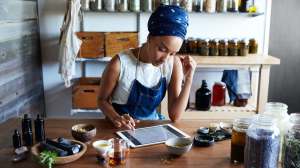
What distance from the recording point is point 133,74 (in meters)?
1.76

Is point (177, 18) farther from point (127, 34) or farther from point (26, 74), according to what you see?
point (26, 74)

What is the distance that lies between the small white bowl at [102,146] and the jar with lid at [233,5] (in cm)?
242

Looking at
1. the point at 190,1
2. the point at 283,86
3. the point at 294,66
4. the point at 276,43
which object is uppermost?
the point at 190,1

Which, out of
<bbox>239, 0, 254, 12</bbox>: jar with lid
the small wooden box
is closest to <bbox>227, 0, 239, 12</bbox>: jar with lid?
<bbox>239, 0, 254, 12</bbox>: jar with lid

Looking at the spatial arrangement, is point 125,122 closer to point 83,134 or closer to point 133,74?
point 83,134

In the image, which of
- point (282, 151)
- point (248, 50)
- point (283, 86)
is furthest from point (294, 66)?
point (282, 151)

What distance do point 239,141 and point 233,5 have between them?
7.73 ft

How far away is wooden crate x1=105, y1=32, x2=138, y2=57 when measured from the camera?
10.2 feet

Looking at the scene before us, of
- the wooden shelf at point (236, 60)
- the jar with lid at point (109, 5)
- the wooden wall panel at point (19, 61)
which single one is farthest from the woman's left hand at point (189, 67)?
the jar with lid at point (109, 5)

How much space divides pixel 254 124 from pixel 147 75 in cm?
83

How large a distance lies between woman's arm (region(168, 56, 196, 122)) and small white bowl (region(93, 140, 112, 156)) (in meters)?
0.50

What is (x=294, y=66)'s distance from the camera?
11.6 feet

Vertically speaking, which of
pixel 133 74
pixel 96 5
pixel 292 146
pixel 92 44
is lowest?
pixel 292 146

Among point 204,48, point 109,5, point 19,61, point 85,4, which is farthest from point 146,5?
point 19,61
